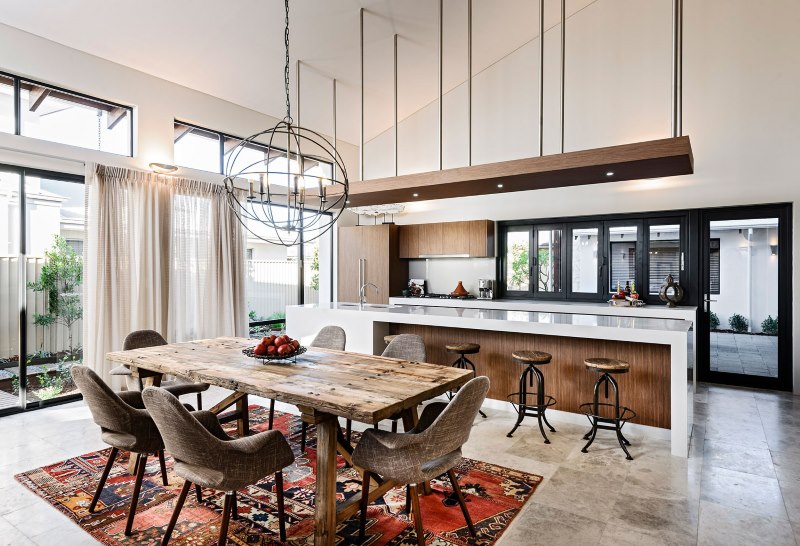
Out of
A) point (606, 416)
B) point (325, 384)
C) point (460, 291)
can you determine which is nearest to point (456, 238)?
point (460, 291)

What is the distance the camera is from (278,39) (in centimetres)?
476

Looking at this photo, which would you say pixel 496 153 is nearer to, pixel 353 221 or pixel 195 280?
pixel 353 221

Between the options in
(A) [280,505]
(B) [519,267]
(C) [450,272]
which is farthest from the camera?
(C) [450,272]

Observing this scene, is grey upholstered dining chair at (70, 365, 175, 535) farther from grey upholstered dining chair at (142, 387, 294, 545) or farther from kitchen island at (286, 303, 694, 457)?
kitchen island at (286, 303, 694, 457)

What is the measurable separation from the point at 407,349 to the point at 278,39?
3.60m

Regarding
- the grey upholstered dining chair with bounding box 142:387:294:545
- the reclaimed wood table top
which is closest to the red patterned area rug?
the grey upholstered dining chair with bounding box 142:387:294:545

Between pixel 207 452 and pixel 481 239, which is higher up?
pixel 481 239

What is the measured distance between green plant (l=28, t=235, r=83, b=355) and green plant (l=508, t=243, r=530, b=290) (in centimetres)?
A: 546

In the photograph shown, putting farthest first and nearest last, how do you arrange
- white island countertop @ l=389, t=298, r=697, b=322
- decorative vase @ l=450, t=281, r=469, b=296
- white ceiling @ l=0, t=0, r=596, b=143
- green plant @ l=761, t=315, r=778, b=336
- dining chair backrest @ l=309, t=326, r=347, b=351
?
decorative vase @ l=450, t=281, r=469, b=296, green plant @ l=761, t=315, r=778, b=336, white island countertop @ l=389, t=298, r=697, b=322, white ceiling @ l=0, t=0, r=596, b=143, dining chair backrest @ l=309, t=326, r=347, b=351

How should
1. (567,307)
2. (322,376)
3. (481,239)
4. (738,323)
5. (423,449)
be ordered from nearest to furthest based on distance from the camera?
(423,449), (322,376), (738,323), (567,307), (481,239)

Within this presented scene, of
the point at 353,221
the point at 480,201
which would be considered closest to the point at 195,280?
the point at 353,221

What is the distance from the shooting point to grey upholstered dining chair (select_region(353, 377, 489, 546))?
2062 mm

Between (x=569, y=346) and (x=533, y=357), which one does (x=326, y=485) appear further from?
(x=569, y=346)

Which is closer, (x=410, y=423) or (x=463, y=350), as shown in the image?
(x=410, y=423)
